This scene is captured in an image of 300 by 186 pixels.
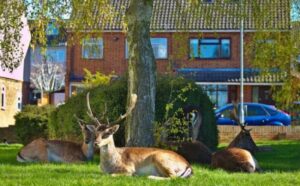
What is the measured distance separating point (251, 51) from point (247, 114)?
780 inches

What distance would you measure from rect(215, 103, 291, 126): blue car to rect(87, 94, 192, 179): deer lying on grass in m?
24.2

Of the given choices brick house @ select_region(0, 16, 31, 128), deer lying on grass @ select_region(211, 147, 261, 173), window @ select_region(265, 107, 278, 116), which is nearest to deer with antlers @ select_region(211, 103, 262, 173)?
deer lying on grass @ select_region(211, 147, 261, 173)

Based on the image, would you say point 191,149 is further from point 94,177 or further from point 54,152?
point 94,177

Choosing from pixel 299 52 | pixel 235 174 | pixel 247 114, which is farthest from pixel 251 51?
pixel 247 114

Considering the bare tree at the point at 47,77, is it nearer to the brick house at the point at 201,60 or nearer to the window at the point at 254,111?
the brick house at the point at 201,60

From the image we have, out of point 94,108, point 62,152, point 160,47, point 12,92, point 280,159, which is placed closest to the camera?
point 62,152

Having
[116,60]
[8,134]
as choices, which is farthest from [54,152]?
[116,60]

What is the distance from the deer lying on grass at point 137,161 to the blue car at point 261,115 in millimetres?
24226

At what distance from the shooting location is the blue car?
3672 centimetres

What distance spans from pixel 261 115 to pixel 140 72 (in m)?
22.6

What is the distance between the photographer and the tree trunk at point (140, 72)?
16062 mm

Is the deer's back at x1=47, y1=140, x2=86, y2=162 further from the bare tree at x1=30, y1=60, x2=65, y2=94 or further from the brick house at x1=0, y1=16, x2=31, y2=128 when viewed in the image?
the bare tree at x1=30, y1=60, x2=65, y2=94

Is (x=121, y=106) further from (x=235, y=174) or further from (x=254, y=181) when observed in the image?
(x=254, y=181)

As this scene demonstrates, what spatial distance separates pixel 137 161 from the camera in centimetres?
1243
